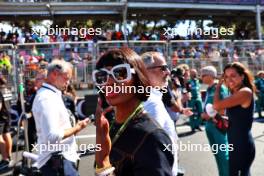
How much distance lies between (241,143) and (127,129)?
7.29ft

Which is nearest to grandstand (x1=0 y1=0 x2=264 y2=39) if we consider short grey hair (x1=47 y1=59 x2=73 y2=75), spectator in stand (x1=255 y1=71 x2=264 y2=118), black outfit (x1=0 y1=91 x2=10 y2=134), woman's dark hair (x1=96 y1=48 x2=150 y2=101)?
spectator in stand (x1=255 y1=71 x2=264 y2=118)

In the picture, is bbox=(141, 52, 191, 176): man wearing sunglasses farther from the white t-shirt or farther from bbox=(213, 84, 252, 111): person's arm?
the white t-shirt

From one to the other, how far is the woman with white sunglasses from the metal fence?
861 centimetres

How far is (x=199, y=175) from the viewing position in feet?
20.0

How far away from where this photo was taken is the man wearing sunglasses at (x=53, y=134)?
323 cm

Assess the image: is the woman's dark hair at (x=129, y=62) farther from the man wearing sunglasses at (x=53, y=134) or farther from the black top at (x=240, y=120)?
the black top at (x=240, y=120)

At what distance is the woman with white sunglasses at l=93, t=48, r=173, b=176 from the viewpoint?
171 centimetres

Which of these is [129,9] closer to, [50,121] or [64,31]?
[64,31]

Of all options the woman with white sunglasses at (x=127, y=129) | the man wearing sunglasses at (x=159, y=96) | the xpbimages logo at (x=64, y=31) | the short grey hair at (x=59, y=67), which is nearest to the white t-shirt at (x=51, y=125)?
the short grey hair at (x=59, y=67)

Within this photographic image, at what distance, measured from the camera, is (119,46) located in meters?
11.2

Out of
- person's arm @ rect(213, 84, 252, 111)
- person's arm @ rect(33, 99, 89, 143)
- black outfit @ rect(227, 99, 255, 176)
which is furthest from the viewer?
person's arm @ rect(213, 84, 252, 111)

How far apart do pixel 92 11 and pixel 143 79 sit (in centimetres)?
1938

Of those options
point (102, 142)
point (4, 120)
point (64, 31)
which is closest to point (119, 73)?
point (102, 142)

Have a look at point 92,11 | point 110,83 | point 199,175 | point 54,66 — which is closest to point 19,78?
point 199,175
